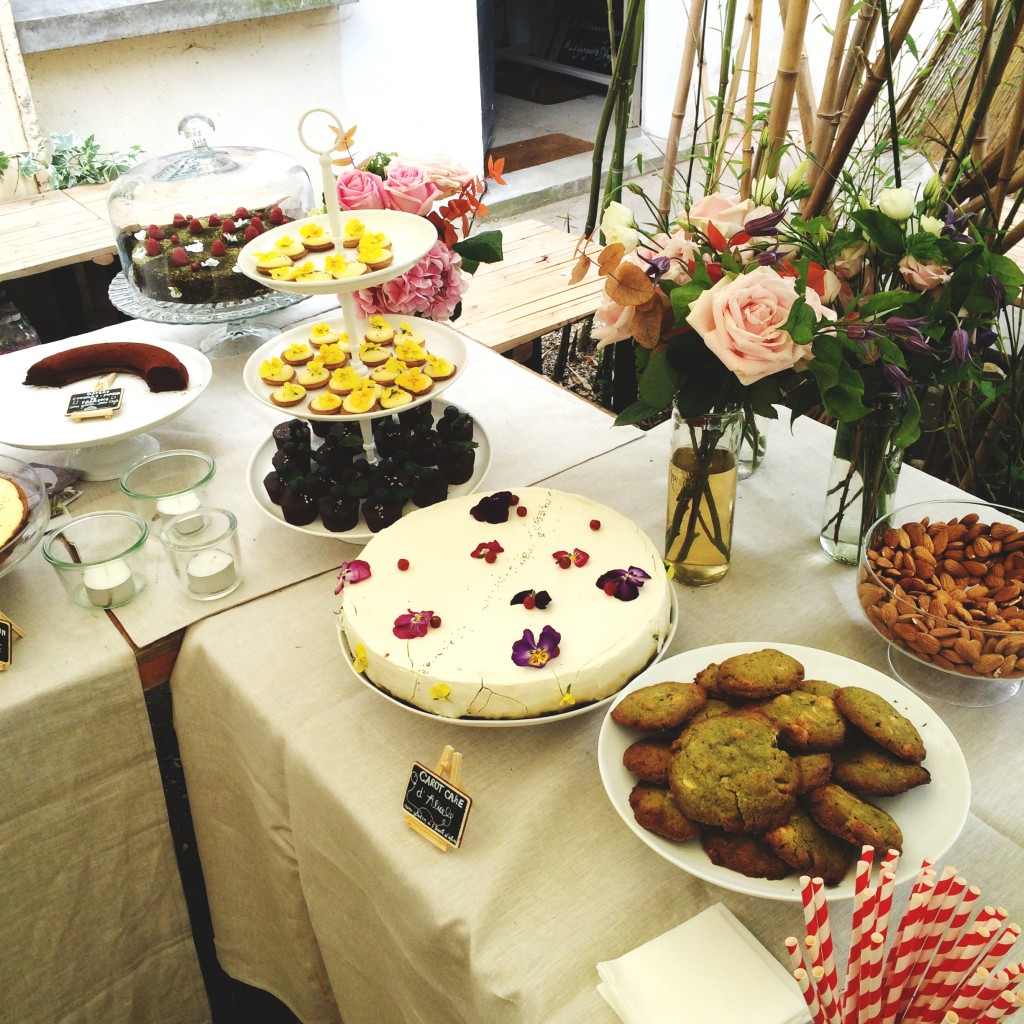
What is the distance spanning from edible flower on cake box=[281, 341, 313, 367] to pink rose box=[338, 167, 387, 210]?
222mm

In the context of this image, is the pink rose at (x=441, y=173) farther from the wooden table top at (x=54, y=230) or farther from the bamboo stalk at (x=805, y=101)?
the wooden table top at (x=54, y=230)

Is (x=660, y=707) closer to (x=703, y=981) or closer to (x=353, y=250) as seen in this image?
(x=703, y=981)

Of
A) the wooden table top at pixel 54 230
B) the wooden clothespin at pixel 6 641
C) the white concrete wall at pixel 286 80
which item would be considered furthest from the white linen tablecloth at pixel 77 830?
the white concrete wall at pixel 286 80

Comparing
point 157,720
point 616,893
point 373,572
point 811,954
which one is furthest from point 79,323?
point 811,954

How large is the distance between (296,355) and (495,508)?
377mm

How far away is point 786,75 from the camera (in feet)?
3.86

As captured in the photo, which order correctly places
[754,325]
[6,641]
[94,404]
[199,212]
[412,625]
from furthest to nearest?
[199,212], [94,404], [6,641], [412,625], [754,325]

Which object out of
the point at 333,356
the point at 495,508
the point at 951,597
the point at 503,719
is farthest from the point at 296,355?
the point at 951,597

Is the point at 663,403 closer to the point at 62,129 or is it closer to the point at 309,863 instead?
the point at 309,863

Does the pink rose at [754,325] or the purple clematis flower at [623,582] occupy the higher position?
the pink rose at [754,325]

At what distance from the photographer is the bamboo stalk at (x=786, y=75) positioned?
43.8 inches

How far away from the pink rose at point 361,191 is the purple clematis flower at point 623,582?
0.67 metres

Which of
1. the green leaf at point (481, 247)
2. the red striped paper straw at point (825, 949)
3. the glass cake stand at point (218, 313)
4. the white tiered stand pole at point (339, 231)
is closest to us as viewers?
the red striped paper straw at point (825, 949)

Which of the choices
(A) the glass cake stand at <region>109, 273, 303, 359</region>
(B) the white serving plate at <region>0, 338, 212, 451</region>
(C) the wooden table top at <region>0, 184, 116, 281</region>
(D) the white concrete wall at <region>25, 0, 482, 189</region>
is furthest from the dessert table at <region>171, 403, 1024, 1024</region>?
(D) the white concrete wall at <region>25, 0, 482, 189</region>
